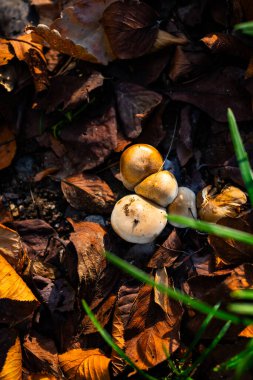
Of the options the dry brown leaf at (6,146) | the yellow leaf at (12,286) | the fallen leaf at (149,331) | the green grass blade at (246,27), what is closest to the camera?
the green grass blade at (246,27)

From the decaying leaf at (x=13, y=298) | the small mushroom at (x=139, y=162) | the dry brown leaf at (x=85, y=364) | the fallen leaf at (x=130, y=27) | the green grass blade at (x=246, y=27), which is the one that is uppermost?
the green grass blade at (x=246, y=27)

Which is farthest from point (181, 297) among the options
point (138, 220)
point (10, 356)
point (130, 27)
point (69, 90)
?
point (130, 27)

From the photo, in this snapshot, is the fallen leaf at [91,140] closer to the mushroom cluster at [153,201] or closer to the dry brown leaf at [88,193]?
the dry brown leaf at [88,193]

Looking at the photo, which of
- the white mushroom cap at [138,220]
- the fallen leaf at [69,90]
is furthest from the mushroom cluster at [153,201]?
the fallen leaf at [69,90]

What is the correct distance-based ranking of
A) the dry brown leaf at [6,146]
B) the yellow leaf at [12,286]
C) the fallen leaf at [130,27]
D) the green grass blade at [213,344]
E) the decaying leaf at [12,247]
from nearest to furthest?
the green grass blade at [213,344] < the yellow leaf at [12,286] < the decaying leaf at [12,247] < the fallen leaf at [130,27] < the dry brown leaf at [6,146]

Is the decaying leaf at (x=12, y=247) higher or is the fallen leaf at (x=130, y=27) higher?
the fallen leaf at (x=130, y=27)

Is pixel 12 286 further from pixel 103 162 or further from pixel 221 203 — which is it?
pixel 221 203

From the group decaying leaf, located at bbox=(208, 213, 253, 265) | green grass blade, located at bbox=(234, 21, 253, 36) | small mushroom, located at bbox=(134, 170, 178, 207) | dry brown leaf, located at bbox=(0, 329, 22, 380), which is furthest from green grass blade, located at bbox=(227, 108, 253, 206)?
dry brown leaf, located at bbox=(0, 329, 22, 380)
